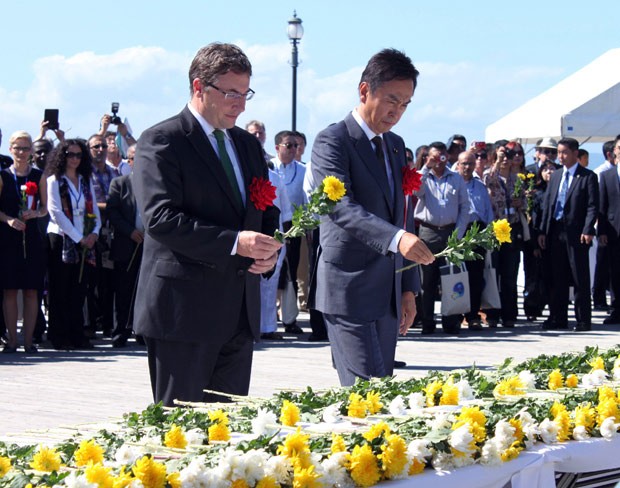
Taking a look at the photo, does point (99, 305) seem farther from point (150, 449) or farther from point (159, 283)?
point (150, 449)

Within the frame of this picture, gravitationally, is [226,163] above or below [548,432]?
above

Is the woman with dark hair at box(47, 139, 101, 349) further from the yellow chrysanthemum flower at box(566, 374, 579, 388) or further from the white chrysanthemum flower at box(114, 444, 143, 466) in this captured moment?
the white chrysanthemum flower at box(114, 444, 143, 466)

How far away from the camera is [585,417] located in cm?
385

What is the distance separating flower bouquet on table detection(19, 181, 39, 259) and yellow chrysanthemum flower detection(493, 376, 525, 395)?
8.06 m

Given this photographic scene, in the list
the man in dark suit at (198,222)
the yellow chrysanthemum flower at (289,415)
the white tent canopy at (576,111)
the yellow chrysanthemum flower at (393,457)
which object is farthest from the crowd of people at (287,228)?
the yellow chrysanthemum flower at (393,457)

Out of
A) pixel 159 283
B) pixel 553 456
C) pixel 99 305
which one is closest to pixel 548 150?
pixel 99 305

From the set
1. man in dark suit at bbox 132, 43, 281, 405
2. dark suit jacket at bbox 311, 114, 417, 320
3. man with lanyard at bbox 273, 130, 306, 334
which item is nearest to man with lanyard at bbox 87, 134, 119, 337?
man with lanyard at bbox 273, 130, 306, 334

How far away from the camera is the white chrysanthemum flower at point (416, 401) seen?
4.04 meters

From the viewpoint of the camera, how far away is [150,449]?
326cm

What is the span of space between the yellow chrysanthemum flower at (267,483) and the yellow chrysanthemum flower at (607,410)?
53.3 inches

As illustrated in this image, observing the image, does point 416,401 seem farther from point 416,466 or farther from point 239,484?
point 239,484

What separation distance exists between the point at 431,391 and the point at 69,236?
8.29 meters

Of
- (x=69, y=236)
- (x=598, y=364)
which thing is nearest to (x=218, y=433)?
(x=598, y=364)

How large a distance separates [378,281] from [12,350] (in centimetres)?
684
